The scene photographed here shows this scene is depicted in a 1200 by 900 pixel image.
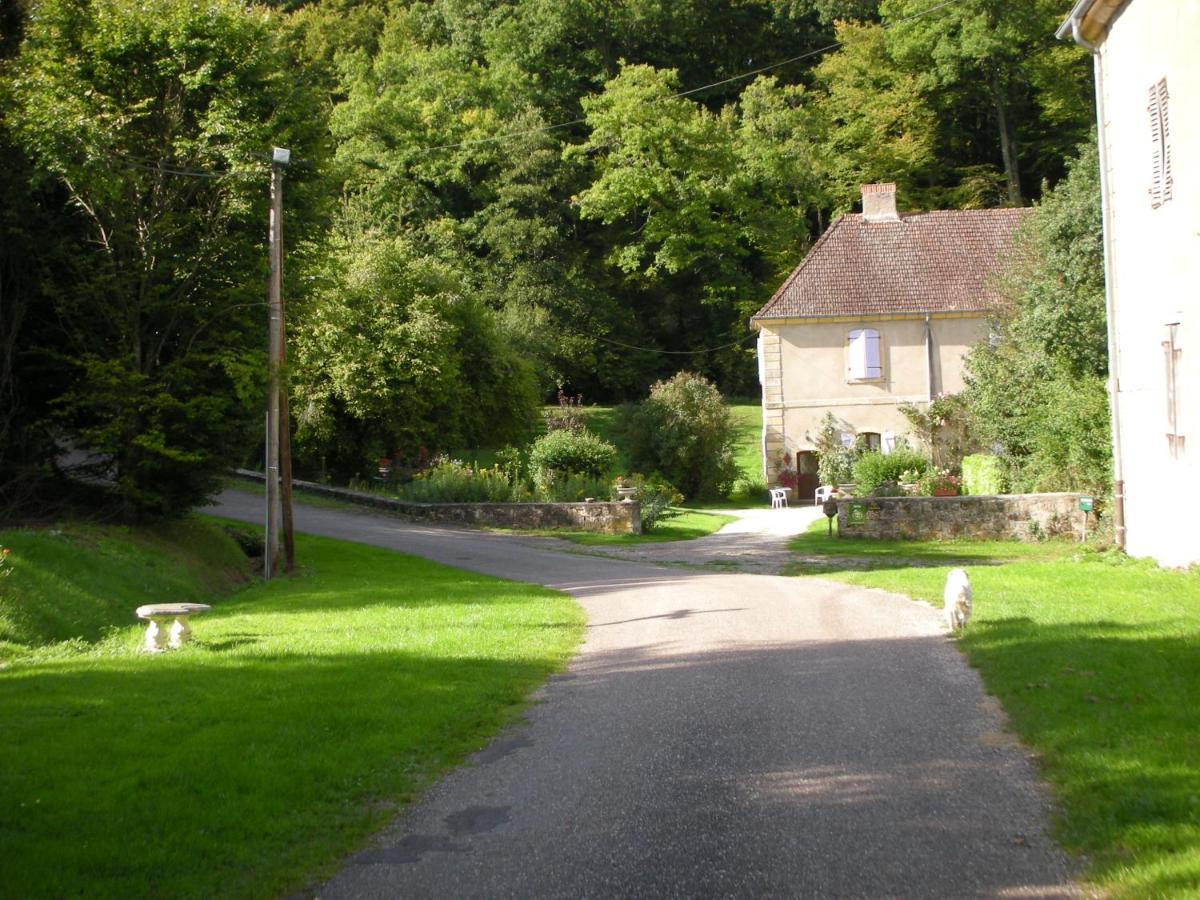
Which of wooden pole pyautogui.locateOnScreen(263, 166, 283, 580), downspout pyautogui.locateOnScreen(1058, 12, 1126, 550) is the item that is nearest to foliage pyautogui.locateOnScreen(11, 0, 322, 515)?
wooden pole pyautogui.locateOnScreen(263, 166, 283, 580)

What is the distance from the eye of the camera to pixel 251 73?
2130 cm

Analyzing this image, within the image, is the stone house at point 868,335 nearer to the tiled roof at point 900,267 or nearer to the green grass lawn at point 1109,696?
the tiled roof at point 900,267

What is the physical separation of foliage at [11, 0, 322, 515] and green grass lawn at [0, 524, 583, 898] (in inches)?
187

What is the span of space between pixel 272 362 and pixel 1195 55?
48.9 feet

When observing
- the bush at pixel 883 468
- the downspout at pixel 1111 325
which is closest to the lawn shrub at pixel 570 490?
the bush at pixel 883 468

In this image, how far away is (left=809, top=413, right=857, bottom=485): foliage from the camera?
37531 mm

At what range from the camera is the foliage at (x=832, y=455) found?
37.5 meters

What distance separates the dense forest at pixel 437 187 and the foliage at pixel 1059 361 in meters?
0.81

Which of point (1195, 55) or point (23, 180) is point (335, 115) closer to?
point (23, 180)

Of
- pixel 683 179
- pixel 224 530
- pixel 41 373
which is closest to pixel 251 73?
pixel 41 373

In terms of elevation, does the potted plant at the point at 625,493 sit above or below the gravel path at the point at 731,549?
above

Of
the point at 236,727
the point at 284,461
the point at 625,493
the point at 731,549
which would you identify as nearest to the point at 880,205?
the point at 625,493

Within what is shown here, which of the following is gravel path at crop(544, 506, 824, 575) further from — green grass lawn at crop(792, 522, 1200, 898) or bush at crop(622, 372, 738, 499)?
bush at crop(622, 372, 738, 499)

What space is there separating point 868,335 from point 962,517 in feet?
44.1
